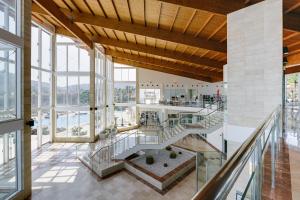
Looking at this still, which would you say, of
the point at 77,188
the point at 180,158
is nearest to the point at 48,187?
the point at 77,188

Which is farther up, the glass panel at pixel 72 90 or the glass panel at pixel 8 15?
the glass panel at pixel 8 15

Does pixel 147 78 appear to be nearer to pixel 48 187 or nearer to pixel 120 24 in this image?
pixel 120 24

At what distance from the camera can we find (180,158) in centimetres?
1185

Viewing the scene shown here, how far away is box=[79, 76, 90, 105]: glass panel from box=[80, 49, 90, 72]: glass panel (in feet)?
2.28

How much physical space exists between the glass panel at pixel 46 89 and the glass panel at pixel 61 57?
116 cm

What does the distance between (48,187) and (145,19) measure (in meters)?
8.34

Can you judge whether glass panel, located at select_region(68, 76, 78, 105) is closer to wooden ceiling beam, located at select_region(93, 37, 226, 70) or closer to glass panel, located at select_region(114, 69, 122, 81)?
wooden ceiling beam, located at select_region(93, 37, 226, 70)

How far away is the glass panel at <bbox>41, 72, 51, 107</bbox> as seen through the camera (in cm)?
1300

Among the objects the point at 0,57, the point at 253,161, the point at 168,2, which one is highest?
the point at 168,2

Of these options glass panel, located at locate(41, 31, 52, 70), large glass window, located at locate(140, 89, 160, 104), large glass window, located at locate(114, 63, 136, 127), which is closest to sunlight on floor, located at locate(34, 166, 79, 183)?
glass panel, located at locate(41, 31, 52, 70)

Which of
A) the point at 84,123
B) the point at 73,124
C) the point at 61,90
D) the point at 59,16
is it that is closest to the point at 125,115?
the point at 84,123

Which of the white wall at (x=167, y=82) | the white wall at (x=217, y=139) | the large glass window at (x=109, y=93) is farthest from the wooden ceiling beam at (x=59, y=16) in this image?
the white wall at (x=217, y=139)

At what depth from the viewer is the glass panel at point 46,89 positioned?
13.0 meters

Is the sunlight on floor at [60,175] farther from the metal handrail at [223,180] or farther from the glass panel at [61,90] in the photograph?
the metal handrail at [223,180]
